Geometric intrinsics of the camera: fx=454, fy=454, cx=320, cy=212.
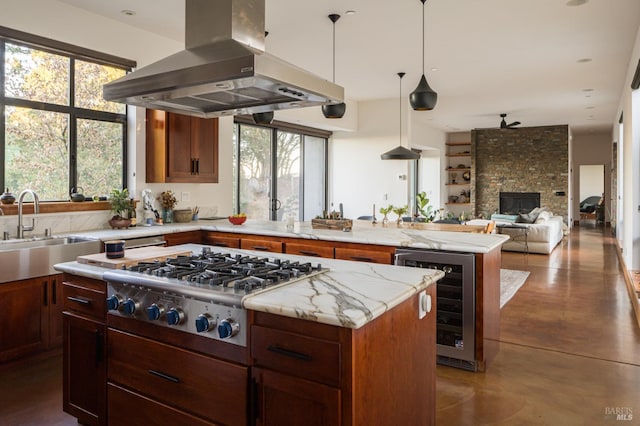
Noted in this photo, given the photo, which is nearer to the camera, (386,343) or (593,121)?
(386,343)

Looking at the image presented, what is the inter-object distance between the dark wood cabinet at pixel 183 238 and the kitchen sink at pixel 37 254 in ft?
2.11

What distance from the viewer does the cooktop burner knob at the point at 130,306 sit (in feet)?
6.29

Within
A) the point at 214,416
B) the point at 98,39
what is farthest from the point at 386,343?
the point at 98,39

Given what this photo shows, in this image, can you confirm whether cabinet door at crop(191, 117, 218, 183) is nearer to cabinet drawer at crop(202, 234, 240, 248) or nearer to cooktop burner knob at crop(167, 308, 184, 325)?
cabinet drawer at crop(202, 234, 240, 248)

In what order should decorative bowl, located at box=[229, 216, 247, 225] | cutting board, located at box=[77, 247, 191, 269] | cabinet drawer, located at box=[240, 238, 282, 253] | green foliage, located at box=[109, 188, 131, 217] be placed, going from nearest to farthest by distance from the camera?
cutting board, located at box=[77, 247, 191, 269] → cabinet drawer, located at box=[240, 238, 282, 253] → green foliage, located at box=[109, 188, 131, 217] → decorative bowl, located at box=[229, 216, 247, 225]

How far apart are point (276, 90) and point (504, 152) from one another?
12088 millimetres

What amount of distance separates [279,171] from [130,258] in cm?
587

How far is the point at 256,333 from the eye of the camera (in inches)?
63.4

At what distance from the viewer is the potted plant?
13.7 feet

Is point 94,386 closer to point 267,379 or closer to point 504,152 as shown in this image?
point 267,379

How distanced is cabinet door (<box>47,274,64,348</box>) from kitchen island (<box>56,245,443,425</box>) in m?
1.32

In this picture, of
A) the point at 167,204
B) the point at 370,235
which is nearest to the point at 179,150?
the point at 167,204

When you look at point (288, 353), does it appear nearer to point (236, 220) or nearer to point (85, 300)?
point (85, 300)

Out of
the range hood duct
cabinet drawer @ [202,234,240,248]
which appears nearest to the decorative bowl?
cabinet drawer @ [202,234,240,248]
